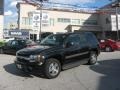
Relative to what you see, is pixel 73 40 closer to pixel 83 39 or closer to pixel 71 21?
pixel 83 39

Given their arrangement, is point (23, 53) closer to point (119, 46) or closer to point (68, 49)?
point (68, 49)

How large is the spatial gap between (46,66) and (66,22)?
45.8 metres

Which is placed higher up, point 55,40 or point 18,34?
point 18,34

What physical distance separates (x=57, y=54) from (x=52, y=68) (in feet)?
2.06

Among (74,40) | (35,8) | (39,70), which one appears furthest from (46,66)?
(35,8)

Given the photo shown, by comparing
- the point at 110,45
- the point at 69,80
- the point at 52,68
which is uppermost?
the point at 110,45

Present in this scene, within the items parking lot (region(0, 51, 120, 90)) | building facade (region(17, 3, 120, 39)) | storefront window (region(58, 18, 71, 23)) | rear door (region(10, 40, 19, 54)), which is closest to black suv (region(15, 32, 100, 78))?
parking lot (region(0, 51, 120, 90))

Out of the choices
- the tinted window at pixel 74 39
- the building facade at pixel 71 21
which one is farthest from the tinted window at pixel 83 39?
the building facade at pixel 71 21

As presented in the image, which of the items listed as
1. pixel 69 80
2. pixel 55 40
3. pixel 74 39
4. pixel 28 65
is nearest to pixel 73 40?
pixel 74 39

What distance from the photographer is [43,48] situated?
32.8 feet

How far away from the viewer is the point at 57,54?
10117 millimetres

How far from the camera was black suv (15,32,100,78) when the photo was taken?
9632 millimetres

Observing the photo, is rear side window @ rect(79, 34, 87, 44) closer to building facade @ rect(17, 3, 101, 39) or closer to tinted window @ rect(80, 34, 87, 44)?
tinted window @ rect(80, 34, 87, 44)

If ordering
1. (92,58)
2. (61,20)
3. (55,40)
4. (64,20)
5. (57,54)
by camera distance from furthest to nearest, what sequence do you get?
(64,20), (61,20), (92,58), (55,40), (57,54)
